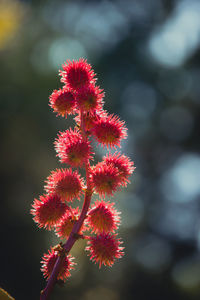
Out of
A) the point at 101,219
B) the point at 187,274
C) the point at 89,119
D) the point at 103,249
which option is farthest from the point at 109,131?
the point at 187,274

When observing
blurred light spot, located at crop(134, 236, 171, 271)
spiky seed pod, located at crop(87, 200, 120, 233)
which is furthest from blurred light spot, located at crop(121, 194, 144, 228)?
spiky seed pod, located at crop(87, 200, 120, 233)

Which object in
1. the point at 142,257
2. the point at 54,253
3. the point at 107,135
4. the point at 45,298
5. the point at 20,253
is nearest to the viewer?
the point at 45,298

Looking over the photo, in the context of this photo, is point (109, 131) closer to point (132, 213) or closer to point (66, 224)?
point (66, 224)

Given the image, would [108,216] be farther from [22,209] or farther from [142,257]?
[142,257]

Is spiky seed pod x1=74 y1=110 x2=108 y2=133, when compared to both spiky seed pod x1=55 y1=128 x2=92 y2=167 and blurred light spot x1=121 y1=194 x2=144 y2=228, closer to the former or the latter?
spiky seed pod x1=55 y1=128 x2=92 y2=167

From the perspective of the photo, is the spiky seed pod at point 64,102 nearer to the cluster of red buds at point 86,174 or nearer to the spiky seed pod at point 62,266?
the cluster of red buds at point 86,174

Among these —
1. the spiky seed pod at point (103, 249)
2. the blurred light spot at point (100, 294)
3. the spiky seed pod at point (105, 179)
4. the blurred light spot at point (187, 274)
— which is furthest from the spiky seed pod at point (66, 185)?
the blurred light spot at point (100, 294)

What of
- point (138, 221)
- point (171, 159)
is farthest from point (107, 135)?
point (171, 159)
